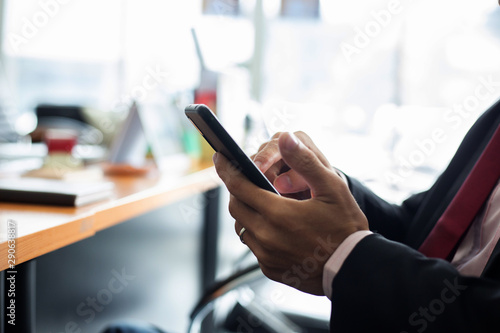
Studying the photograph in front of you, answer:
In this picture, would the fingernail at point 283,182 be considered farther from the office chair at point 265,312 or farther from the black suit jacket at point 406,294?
the office chair at point 265,312

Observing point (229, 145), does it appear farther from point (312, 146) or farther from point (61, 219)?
point (61, 219)

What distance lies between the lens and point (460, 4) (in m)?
3.31

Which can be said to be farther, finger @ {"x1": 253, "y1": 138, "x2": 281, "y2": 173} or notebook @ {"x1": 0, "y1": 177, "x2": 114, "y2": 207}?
notebook @ {"x1": 0, "y1": 177, "x2": 114, "y2": 207}

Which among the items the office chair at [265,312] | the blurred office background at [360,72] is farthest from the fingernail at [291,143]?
the blurred office background at [360,72]

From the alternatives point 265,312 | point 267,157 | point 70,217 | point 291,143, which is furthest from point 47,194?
point 265,312

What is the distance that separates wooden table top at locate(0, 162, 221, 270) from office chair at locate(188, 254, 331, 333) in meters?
0.54

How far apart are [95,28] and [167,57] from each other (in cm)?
111

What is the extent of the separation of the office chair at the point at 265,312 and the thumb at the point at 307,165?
1.11 meters

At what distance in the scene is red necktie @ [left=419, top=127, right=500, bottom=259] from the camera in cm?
84

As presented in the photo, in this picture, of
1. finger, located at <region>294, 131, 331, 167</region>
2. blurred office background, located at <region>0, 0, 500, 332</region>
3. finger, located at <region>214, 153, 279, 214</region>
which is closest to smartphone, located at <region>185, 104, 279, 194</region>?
finger, located at <region>214, 153, 279, 214</region>

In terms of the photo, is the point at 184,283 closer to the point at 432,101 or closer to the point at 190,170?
the point at 190,170

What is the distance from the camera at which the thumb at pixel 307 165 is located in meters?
0.58

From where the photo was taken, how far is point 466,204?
0.85m

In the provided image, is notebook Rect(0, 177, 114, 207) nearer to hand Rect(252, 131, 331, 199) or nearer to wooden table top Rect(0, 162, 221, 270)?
wooden table top Rect(0, 162, 221, 270)
